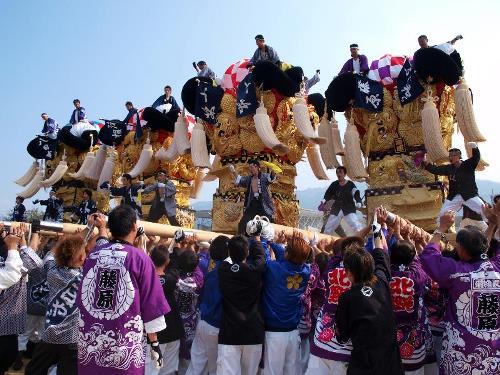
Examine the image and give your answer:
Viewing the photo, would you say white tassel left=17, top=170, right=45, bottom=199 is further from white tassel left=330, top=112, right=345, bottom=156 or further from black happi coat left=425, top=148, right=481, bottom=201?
black happi coat left=425, top=148, right=481, bottom=201

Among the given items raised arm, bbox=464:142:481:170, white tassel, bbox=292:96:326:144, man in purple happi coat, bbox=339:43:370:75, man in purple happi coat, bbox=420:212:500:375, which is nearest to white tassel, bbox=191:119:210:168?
white tassel, bbox=292:96:326:144

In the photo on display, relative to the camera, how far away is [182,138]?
38.4 feet

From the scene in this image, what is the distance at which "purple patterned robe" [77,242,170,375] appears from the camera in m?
3.13

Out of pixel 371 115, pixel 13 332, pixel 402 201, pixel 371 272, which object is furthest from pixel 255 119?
Answer: pixel 371 272

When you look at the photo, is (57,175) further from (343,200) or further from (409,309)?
(409,309)

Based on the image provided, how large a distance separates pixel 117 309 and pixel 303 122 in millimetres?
7584

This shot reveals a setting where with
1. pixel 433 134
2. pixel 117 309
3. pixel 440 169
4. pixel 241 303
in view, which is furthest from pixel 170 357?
pixel 433 134

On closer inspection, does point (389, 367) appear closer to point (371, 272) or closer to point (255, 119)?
point (371, 272)

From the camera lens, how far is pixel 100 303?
10.5 feet

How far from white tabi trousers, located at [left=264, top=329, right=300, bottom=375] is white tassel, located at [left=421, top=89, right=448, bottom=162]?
590cm

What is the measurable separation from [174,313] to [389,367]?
221 cm

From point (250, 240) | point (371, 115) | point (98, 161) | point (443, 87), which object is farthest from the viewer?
point (98, 161)

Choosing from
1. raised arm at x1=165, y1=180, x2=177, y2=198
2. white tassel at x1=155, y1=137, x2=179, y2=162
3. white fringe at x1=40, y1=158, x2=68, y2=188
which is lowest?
raised arm at x1=165, y1=180, x2=177, y2=198

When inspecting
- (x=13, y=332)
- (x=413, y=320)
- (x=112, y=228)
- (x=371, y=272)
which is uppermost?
(x=112, y=228)
